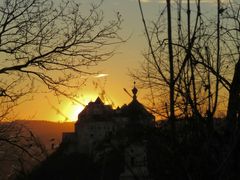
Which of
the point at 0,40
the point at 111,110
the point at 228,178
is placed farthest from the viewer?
the point at 0,40

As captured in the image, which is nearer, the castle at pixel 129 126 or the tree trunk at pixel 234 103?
the tree trunk at pixel 234 103

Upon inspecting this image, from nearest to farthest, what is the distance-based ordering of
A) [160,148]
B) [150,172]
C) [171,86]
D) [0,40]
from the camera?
[171,86]
[160,148]
[150,172]
[0,40]

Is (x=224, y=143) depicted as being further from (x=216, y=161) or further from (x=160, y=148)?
(x=160, y=148)

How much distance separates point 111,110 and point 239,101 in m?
1.75

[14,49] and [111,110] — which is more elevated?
[14,49]

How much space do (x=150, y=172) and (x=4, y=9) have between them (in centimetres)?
864

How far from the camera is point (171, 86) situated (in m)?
3.65

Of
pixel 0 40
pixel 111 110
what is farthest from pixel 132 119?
pixel 0 40

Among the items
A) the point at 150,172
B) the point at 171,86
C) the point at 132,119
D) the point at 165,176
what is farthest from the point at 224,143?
the point at 132,119

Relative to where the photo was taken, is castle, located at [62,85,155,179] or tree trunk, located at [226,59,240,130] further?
castle, located at [62,85,155,179]

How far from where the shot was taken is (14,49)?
40.0ft

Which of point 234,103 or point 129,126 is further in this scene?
point 129,126

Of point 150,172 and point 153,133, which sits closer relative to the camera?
point 153,133

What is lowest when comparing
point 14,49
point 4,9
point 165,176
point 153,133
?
point 165,176
